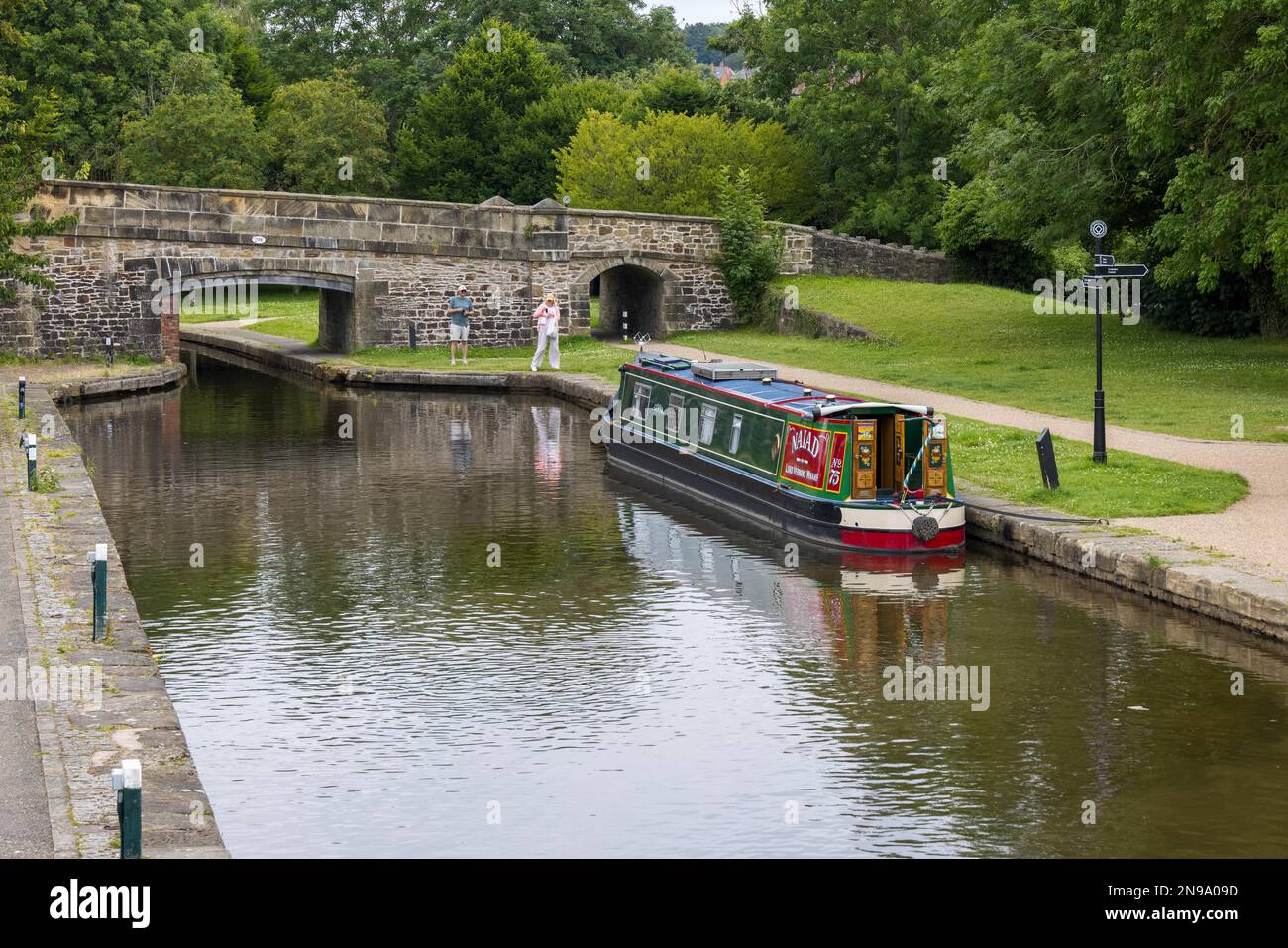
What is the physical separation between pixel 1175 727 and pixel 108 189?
26.1 m

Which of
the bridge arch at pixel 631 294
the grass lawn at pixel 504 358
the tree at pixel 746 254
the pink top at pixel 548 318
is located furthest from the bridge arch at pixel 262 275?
the tree at pixel 746 254

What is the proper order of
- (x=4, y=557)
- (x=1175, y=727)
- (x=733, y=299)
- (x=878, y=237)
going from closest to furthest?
(x=1175, y=727) → (x=4, y=557) → (x=733, y=299) → (x=878, y=237)

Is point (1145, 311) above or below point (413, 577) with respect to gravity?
above

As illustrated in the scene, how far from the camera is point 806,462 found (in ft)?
55.9

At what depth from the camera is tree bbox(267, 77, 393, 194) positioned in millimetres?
53156

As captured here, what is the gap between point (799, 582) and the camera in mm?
15188

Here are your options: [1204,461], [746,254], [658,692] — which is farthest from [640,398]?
[746,254]

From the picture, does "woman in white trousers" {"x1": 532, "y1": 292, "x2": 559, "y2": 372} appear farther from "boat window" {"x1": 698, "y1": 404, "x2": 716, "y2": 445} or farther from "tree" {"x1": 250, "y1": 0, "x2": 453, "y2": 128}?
"tree" {"x1": 250, "y1": 0, "x2": 453, "y2": 128}

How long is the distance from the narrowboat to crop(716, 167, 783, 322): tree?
17.3 m

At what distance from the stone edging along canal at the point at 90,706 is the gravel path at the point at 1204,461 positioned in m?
8.38

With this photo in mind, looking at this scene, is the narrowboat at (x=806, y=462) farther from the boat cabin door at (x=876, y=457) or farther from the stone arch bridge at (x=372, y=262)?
the stone arch bridge at (x=372, y=262)

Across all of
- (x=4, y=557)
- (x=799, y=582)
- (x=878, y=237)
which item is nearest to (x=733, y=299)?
(x=878, y=237)
